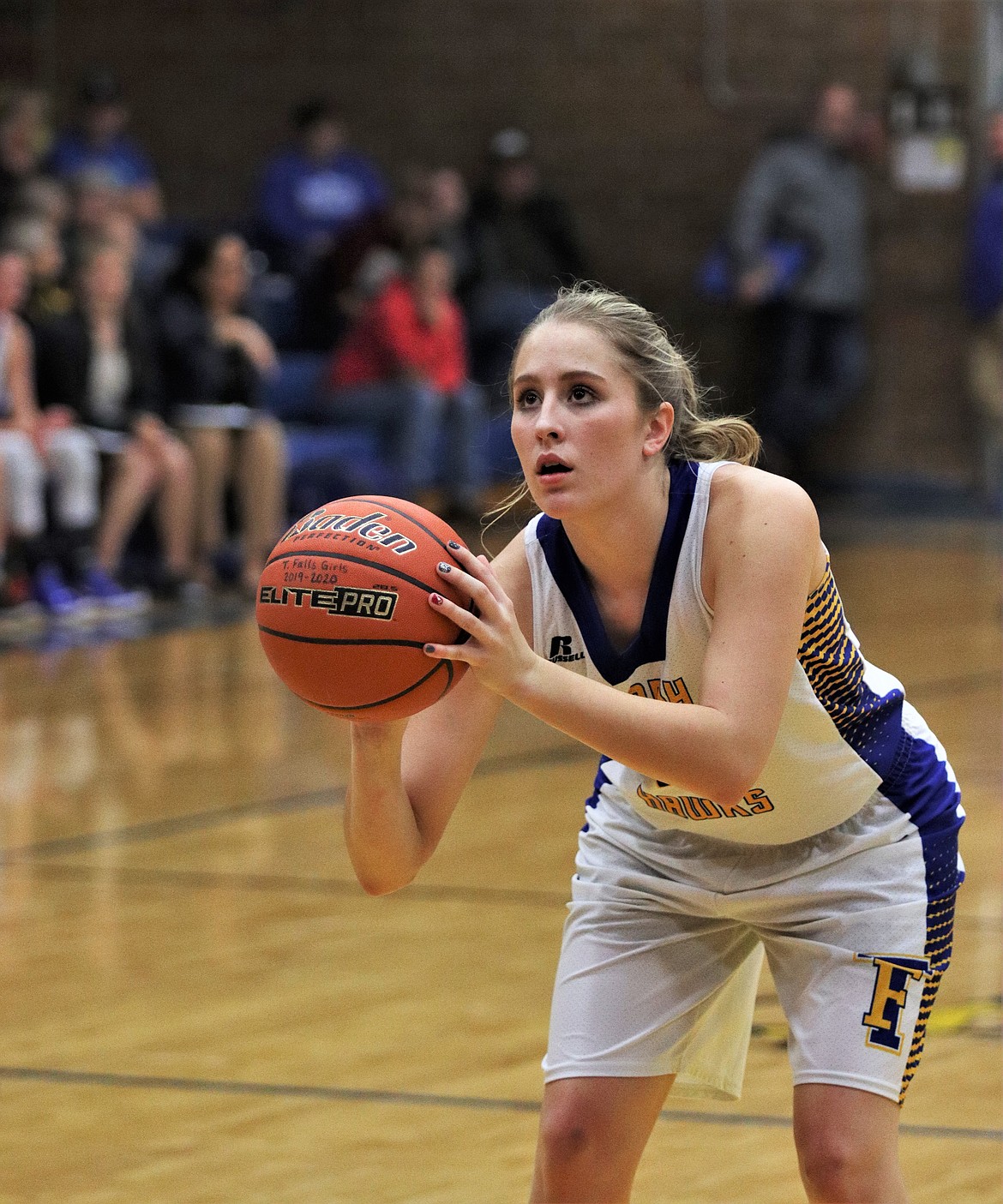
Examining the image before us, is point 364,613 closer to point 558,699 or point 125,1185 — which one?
point 558,699

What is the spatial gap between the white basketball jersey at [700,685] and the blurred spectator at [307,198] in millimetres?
9467

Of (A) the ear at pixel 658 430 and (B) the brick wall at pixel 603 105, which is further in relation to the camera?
(B) the brick wall at pixel 603 105

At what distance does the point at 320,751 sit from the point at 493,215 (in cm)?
663

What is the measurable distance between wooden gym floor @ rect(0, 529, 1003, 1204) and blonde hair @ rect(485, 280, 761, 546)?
1070 mm

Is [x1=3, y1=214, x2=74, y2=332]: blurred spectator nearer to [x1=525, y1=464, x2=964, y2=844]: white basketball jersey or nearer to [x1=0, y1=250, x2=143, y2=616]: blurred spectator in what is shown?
[x1=0, y1=250, x2=143, y2=616]: blurred spectator

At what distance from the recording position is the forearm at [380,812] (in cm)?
232

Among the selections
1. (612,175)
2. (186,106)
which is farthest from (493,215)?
(186,106)

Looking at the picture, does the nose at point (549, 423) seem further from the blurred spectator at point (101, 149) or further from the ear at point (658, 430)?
the blurred spectator at point (101, 149)

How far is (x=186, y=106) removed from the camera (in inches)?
529

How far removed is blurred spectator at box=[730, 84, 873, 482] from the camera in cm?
1229

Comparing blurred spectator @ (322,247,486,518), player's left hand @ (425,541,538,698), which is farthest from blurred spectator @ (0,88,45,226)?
player's left hand @ (425,541,538,698)

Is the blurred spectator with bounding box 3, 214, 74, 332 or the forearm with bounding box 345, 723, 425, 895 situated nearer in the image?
the forearm with bounding box 345, 723, 425, 895

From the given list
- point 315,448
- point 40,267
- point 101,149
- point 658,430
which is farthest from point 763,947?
point 101,149

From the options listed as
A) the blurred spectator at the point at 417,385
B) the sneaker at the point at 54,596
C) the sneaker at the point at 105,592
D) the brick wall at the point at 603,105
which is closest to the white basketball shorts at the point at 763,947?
the sneaker at the point at 54,596
